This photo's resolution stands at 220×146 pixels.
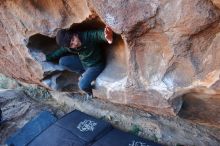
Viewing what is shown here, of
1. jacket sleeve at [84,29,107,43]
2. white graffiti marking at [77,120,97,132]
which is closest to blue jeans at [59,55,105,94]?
jacket sleeve at [84,29,107,43]

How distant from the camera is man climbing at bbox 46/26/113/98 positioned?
88.5 inches

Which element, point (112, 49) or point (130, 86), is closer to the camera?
point (130, 86)

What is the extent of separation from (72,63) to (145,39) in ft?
2.87

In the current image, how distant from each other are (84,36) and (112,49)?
286 millimetres

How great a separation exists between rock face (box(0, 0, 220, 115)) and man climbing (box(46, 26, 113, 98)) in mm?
80

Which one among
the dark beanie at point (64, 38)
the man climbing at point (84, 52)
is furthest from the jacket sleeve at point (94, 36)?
the dark beanie at point (64, 38)

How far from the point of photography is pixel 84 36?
230cm

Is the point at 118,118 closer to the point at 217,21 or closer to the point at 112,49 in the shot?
the point at 112,49

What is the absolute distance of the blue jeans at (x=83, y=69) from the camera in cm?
253

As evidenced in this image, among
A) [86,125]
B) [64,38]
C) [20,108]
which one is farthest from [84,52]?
[20,108]

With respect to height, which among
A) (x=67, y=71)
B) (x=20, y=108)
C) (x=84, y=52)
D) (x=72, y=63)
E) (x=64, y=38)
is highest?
(x=64, y=38)

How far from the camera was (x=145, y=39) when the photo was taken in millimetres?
1969

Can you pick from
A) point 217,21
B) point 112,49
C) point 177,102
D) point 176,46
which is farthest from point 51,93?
point 217,21

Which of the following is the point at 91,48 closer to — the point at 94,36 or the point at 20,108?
the point at 94,36
